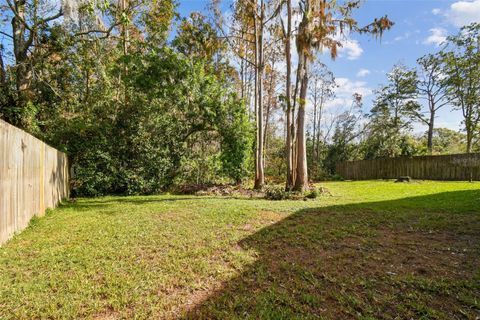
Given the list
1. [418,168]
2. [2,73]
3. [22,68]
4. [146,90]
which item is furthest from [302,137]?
[418,168]

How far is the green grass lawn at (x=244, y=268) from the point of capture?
2432 mm

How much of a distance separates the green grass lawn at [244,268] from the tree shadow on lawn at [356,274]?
0.01 meters

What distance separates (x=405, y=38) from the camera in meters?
12.5

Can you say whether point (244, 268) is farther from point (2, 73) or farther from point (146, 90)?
point (2, 73)

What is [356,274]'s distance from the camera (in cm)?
308

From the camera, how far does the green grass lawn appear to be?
95.7 inches

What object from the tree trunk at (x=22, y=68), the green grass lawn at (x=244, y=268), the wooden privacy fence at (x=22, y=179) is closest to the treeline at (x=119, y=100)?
the tree trunk at (x=22, y=68)

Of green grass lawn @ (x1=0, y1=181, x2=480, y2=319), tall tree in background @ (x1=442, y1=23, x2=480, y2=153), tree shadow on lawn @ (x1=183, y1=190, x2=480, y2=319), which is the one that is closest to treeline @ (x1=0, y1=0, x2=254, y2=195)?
green grass lawn @ (x1=0, y1=181, x2=480, y2=319)

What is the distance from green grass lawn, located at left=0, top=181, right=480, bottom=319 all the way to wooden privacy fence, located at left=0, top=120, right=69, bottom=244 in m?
0.33

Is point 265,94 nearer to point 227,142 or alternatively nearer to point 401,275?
point 227,142

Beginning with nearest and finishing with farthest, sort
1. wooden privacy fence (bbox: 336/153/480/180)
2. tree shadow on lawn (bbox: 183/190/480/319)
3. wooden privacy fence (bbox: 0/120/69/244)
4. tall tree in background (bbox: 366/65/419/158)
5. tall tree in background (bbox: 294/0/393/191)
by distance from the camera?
tree shadow on lawn (bbox: 183/190/480/319)
wooden privacy fence (bbox: 0/120/69/244)
tall tree in background (bbox: 294/0/393/191)
wooden privacy fence (bbox: 336/153/480/180)
tall tree in background (bbox: 366/65/419/158)

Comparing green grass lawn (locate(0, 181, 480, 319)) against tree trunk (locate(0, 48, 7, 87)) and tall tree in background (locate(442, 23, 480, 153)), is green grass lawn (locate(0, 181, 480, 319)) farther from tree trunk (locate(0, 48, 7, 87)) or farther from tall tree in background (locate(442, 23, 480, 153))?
tall tree in background (locate(442, 23, 480, 153))

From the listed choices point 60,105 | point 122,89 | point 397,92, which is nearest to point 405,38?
point 397,92

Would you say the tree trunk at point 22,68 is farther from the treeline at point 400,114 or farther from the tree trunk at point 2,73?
the treeline at point 400,114
